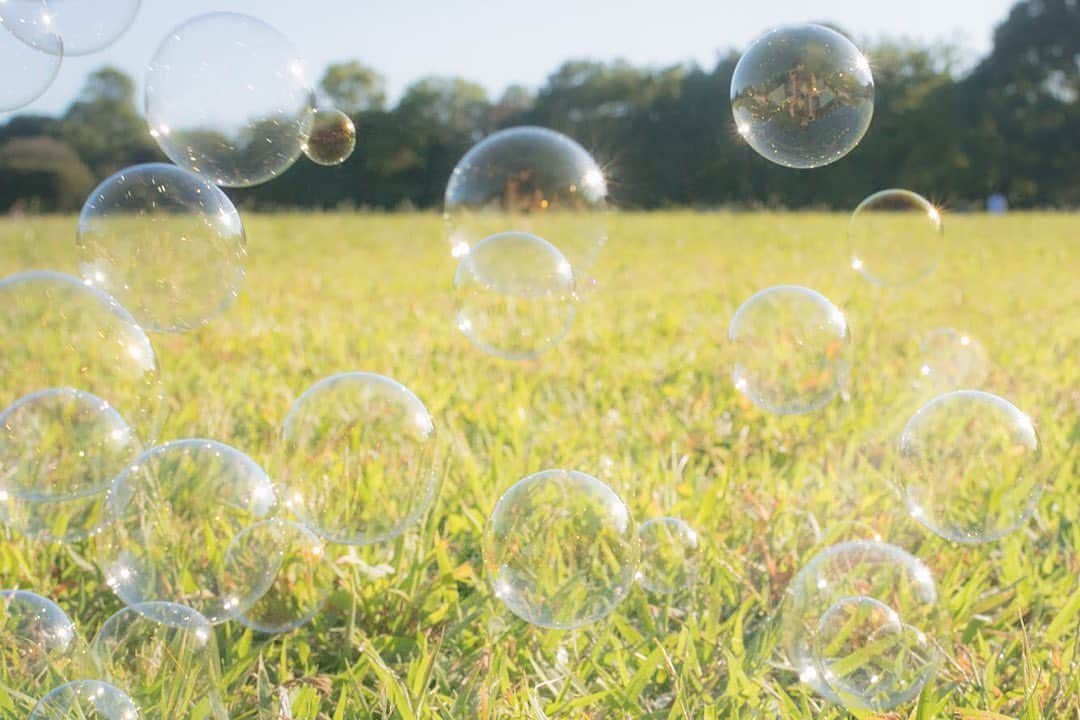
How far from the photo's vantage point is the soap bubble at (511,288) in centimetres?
314

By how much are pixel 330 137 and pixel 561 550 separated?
1294mm

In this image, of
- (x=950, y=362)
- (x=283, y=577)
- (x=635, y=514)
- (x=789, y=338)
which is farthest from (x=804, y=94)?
(x=950, y=362)

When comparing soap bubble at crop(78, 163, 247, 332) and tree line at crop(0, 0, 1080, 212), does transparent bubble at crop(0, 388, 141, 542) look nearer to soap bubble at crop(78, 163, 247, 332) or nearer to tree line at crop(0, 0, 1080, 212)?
soap bubble at crop(78, 163, 247, 332)

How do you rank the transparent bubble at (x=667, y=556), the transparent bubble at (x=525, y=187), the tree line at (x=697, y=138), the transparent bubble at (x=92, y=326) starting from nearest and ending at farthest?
1. the transparent bubble at (x=667, y=556)
2. the transparent bubble at (x=92, y=326)
3. the transparent bubble at (x=525, y=187)
4. the tree line at (x=697, y=138)

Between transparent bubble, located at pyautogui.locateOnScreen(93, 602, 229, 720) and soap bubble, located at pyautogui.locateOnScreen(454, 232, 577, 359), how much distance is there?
1.64 meters

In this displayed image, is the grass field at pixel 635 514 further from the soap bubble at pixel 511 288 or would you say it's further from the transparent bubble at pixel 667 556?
the soap bubble at pixel 511 288

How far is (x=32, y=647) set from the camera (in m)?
1.74

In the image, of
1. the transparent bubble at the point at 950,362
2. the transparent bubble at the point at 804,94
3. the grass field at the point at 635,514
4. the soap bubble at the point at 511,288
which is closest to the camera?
the grass field at the point at 635,514

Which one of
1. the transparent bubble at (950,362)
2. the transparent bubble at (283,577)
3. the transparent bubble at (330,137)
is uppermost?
the transparent bubble at (330,137)

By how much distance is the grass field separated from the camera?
1794 mm

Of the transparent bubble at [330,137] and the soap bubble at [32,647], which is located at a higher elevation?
the transparent bubble at [330,137]

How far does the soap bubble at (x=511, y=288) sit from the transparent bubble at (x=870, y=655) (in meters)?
1.53

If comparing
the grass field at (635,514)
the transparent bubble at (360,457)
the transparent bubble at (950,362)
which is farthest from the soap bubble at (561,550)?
the transparent bubble at (950,362)

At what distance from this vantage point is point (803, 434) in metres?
3.15
